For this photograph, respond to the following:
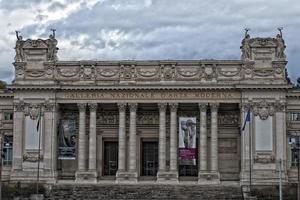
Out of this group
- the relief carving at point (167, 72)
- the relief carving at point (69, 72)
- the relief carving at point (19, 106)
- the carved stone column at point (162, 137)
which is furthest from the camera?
the relief carving at point (69, 72)

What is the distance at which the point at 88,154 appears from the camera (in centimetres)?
8469

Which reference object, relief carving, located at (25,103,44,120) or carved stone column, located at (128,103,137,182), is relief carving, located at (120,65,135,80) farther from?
relief carving, located at (25,103,44,120)

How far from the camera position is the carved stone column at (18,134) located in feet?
275

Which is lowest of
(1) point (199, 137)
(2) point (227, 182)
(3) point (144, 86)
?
(2) point (227, 182)

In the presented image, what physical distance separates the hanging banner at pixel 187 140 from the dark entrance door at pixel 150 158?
553 centimetres

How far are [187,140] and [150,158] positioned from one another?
7.17 m

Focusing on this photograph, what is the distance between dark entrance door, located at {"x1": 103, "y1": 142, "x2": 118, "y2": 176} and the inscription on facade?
679cm

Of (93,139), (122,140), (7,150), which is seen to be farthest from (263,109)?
(7,150)

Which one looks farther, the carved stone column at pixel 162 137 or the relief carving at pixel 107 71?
the relief carving at pixel 107 71

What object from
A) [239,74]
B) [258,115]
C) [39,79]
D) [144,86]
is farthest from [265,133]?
[39,79]

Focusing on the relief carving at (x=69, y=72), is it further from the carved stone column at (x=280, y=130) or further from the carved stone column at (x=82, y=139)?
the carved stone column at (x=280, y=130)

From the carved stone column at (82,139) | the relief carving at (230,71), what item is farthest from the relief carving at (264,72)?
the carved stone column at (82,139)

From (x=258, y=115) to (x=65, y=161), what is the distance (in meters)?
23.6

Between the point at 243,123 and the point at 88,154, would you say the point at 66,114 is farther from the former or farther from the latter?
the point at 243,123
